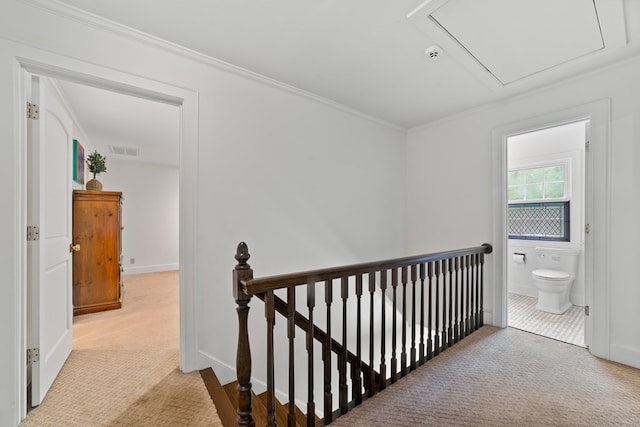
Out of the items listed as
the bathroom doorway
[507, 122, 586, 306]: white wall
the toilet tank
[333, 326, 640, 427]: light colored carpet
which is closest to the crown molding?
[333, 326, 640, 427]: light colored carpet

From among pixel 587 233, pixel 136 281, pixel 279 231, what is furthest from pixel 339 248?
pixel 136 281

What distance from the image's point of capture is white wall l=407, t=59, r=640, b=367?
2.01 metres

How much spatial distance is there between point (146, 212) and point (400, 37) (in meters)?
5.80

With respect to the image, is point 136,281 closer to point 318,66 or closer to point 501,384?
point 318,66

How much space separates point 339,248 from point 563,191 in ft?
10.9

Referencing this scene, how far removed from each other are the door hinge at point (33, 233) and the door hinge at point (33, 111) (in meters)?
0.64

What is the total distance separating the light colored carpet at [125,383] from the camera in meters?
1.45

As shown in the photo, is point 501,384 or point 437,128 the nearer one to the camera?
point 501,384

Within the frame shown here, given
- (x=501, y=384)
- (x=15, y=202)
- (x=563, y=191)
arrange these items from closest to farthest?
(x=15, y=202)
(x=501, y=384)
(x=563, y=191)

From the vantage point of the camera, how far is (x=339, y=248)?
284 centimetres

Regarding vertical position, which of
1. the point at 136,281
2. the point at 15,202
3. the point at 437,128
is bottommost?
the point at 136,281

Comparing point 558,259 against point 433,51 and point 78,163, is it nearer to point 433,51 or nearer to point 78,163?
point 433,51

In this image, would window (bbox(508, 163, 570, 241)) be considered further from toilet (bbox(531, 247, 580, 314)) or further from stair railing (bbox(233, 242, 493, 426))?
stair railing (bbox(233, 242, 493, 426))

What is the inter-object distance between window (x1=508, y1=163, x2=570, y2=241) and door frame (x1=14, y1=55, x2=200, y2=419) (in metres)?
4.56
